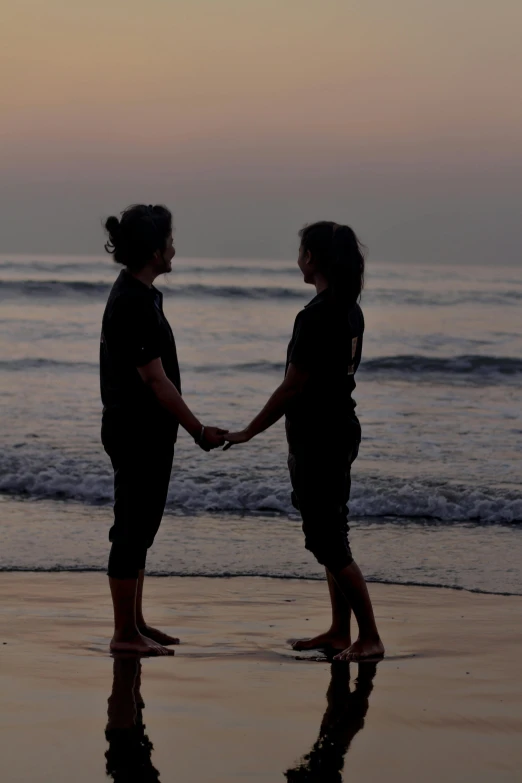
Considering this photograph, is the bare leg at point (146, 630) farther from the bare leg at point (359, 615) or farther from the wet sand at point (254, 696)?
the bare leg at point (359, 615)

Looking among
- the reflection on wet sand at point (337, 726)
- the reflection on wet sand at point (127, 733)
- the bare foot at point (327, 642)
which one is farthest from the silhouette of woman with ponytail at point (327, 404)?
the reflection on wet sand at point (127, 733)

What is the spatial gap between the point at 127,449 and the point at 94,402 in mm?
10151

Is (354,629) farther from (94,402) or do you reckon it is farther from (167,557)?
(94,402)

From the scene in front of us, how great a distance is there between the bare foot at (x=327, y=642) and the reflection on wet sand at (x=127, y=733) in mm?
721

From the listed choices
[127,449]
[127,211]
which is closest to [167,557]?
[127,449]

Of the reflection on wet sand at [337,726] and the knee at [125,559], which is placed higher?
the knee at [125,559]

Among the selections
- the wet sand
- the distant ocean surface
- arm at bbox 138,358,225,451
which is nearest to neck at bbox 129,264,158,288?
arm at bbox 138,358,225,451

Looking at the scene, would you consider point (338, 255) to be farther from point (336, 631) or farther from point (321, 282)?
point (336, 631)

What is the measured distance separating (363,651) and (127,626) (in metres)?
0.94

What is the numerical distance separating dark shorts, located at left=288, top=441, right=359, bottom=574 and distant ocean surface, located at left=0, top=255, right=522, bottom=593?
1.65 metres

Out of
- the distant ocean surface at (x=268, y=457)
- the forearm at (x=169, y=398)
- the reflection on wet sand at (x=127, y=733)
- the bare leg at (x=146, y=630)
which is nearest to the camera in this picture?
the reflection on wet sand at (x=127, y=733)

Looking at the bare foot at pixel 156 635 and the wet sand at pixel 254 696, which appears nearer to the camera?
the wet sand at pixel 254 696

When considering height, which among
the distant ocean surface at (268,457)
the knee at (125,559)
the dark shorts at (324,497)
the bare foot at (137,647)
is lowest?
the distant ocean surface at (268,457)

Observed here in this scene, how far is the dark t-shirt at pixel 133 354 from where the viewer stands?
153 inches
